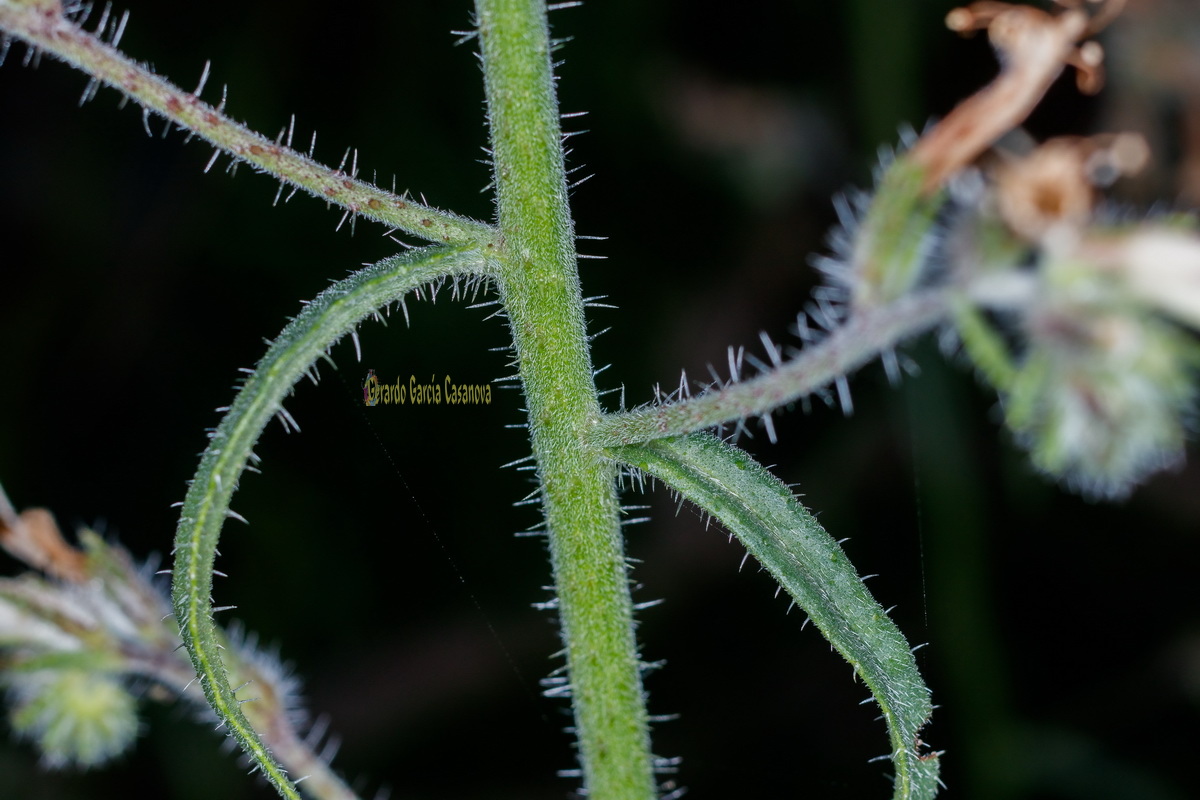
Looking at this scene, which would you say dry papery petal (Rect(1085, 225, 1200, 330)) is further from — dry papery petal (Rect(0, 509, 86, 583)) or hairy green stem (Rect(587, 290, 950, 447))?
dry papery petal (Rect(0, 509, 86, 583))

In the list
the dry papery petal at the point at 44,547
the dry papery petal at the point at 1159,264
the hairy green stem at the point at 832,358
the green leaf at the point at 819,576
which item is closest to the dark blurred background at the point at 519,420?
the dry papery petal at the point at 44,547

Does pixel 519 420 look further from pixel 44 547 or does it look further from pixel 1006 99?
pixel 1006 99

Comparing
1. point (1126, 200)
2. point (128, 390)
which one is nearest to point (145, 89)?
point (128, 390)

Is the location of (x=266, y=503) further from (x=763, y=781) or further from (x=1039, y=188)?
(x=1039, y=188)

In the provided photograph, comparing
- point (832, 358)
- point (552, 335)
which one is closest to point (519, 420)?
point (552, 335)

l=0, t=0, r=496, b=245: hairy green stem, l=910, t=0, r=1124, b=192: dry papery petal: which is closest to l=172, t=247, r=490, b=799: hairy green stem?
l=0, t=0, r=496, b=245: hairy green stem

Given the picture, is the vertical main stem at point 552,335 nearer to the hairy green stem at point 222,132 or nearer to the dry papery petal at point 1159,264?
the hairy green stem at point 222,132
